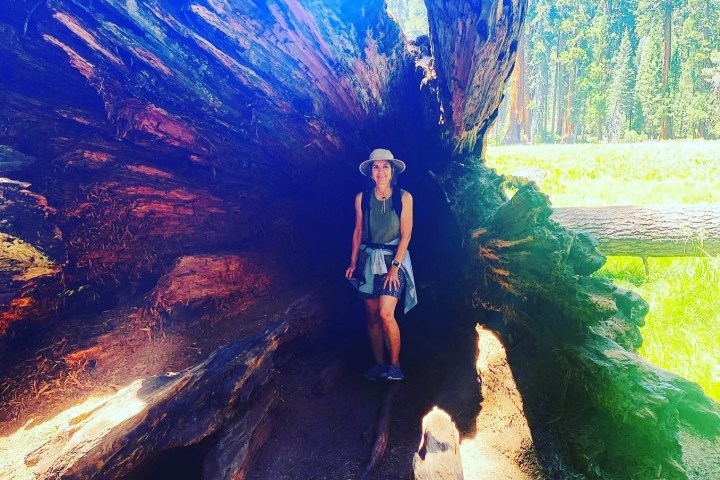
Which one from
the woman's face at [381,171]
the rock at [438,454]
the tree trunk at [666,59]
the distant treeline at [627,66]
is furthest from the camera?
the distant treeline at [627,66]

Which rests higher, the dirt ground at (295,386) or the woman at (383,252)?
the woman at (383,252)

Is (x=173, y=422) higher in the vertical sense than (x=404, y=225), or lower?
lower

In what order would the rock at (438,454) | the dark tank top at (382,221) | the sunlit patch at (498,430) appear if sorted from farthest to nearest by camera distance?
the dark tank top at (382,221) → the sunlit patch at (498,430) → the rock at (438,454)

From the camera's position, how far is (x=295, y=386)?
12.8 feet

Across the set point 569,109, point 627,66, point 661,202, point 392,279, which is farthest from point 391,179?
point 627,66

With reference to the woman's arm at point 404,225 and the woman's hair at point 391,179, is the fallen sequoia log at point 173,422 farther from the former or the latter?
the woman's hair at point 391,179

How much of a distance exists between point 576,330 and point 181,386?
294 cm

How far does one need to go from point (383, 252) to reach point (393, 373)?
1213 mm

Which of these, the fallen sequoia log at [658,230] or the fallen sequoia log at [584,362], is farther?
the fallen sequoia log at [658,230]

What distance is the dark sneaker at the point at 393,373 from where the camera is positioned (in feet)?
13.2

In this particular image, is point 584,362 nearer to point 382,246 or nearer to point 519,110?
point 382,246

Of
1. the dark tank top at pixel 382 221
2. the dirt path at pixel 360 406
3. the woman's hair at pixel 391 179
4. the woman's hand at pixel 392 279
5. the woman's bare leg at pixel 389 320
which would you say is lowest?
the dirt path at pixel 360 406

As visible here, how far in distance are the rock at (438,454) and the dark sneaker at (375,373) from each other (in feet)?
4.90

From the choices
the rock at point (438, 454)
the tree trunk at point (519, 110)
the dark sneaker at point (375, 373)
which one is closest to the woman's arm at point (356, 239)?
the dark sneaker at point (375, 373)
